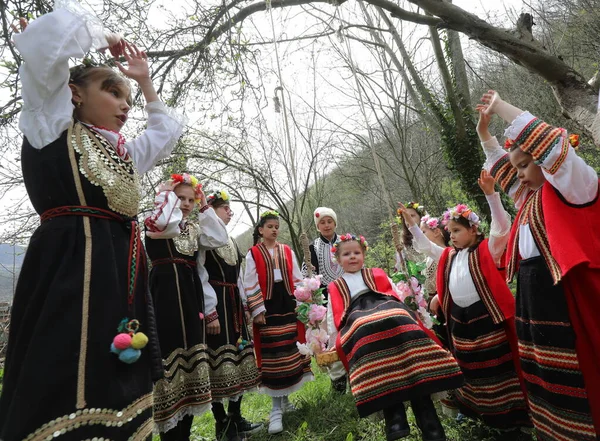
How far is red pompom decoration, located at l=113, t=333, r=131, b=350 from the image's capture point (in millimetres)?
1383

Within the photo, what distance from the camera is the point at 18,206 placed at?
6844 mm

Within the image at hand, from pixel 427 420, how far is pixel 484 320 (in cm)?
80

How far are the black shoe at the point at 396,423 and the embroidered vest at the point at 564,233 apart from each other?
1.12 meters

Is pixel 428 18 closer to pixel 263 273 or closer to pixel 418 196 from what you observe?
pixel 263 273

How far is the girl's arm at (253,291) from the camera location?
3.78m

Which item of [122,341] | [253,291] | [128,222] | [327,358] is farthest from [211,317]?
[122,341]

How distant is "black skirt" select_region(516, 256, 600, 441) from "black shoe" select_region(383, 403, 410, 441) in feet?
2.19

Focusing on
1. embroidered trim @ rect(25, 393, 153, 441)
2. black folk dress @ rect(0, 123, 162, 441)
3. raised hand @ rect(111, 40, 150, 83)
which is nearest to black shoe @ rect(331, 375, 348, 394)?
black folk dress @ rect(0, 123, 162, 441)

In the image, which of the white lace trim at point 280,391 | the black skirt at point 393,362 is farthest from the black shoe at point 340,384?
the black skirt at point 393,362

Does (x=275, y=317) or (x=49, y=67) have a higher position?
(x=49, y=67)

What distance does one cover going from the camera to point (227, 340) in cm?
335

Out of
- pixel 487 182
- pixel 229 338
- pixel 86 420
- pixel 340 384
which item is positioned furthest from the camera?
pixel 340 384

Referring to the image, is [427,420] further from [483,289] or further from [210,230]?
[210,230]

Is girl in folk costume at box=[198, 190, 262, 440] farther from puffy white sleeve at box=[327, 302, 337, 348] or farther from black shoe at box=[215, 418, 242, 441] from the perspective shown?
puffy white sleeve at box=[327, 302, 337, 348]
